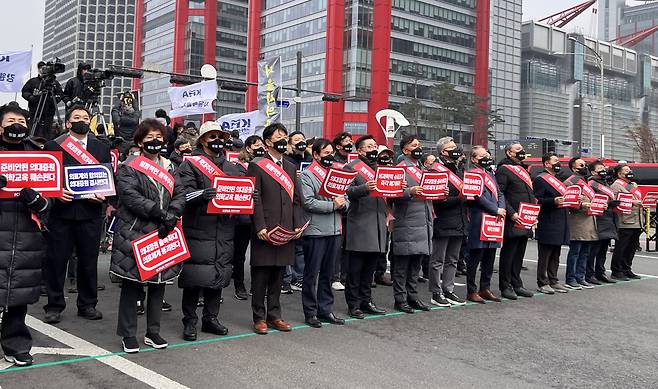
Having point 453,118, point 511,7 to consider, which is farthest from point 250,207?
point 511,7

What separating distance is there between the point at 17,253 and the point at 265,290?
247 centimetres

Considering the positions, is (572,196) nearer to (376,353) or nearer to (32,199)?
(376,353)

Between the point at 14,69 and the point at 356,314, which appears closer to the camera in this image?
the point at 356,314

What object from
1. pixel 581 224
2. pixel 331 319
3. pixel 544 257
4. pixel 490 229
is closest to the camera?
pixel 331 319

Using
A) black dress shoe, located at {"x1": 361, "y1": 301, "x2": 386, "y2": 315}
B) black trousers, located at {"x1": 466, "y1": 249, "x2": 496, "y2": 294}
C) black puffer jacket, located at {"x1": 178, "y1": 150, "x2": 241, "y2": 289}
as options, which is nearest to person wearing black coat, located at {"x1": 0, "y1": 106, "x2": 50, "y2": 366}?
black puffer jacket, located at {"x1": 178, "y1": 150, "x2": 241, "y2": 289}

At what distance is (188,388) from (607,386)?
327cm

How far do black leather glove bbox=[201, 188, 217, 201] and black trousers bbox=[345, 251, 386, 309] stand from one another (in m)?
2.14

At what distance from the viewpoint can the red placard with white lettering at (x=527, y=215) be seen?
8547 mm

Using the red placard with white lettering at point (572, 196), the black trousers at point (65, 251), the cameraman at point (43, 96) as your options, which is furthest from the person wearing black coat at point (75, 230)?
the red placard with white lettering at point (572, 196)

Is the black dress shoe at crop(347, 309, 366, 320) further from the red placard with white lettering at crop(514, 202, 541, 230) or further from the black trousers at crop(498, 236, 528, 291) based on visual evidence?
the red placard with white lettering at crop(514, 202, 541, 230)

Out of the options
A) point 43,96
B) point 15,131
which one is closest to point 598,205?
point 15,131

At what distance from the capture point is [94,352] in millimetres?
5453

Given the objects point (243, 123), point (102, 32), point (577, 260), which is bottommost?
point (577, 260)

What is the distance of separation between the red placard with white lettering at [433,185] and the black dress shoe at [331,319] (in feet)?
5.74
